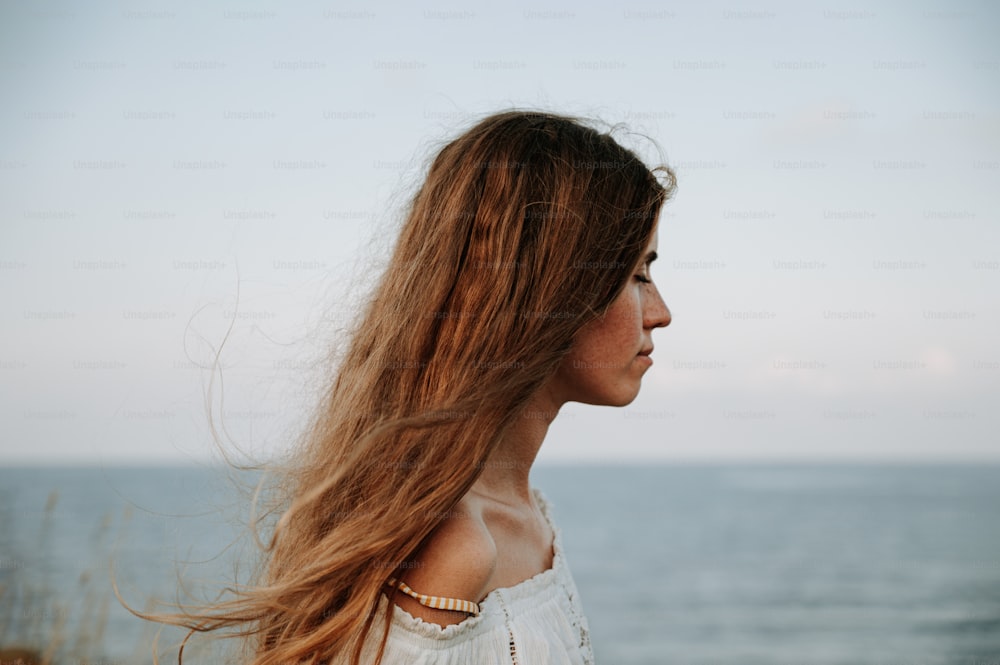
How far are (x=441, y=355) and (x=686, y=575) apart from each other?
910 inches

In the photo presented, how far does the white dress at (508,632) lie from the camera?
1.86m

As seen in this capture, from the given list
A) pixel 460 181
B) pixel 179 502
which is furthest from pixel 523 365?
pixel 179 502

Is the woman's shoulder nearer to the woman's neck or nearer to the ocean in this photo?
the woman's neck

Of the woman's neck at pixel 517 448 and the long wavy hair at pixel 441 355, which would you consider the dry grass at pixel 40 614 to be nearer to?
the long wavy hair at pixel 441 355

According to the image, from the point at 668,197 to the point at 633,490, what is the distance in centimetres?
5300

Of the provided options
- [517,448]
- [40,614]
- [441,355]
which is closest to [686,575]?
[40,614]

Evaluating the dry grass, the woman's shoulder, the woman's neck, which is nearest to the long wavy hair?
the woman's shoulder

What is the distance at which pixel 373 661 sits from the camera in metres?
1.89

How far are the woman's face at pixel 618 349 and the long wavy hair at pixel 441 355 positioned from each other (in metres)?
0.08

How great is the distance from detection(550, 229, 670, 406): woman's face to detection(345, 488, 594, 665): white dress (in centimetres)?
52

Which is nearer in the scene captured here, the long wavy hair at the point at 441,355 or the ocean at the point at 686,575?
the long wavy hair at the point at 441,355

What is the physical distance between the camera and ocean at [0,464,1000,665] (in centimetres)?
347

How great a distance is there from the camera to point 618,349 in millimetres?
2305

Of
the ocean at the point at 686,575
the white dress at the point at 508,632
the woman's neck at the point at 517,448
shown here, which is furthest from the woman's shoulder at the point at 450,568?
the ocean at the point at 686,575
